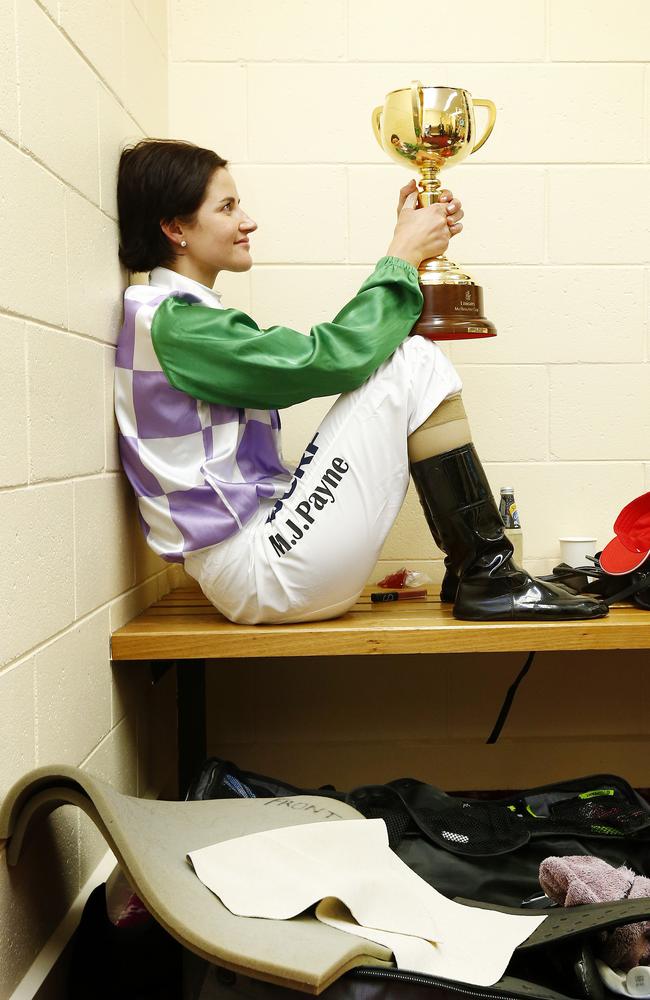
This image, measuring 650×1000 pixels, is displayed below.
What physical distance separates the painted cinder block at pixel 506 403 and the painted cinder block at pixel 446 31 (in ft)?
2.35

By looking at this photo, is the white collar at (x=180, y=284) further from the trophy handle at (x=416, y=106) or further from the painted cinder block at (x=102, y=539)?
the trophy handle at (x=416, y=106)

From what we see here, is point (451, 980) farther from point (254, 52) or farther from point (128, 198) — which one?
point (254, 52)

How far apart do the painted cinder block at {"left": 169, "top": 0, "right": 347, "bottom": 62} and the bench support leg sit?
1.38 metres

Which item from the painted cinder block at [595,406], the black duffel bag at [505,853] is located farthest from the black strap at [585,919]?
the painted cinder block at [595,406]

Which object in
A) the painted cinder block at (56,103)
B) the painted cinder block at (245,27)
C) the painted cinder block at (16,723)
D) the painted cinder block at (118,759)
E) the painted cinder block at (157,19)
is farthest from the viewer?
the painted cinder block at (245,27)

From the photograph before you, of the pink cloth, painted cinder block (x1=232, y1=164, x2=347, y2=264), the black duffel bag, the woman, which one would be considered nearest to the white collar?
the woman

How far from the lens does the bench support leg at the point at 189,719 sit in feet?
6.61

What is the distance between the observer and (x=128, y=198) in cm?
182

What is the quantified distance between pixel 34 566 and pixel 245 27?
1.58 meters

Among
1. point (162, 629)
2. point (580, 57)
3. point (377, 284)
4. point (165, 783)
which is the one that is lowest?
point (165, 783)

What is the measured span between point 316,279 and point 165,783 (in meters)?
1.19

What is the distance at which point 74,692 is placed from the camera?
4.82 ft

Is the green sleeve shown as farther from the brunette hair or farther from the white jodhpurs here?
the brunette hair

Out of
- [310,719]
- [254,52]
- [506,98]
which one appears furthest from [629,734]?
[254,52]
